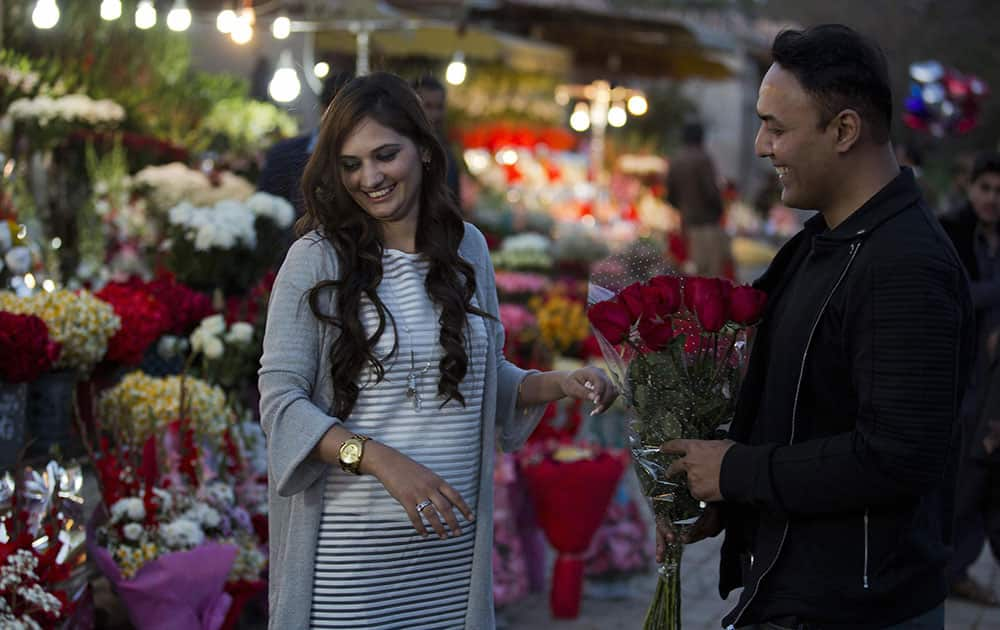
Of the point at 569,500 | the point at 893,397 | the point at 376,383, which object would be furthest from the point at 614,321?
the point at 569,500

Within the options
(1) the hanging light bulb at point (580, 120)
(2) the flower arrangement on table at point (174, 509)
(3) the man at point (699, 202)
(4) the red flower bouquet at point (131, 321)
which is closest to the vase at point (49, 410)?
(2) the flower arrangement on table at point (174, 509)

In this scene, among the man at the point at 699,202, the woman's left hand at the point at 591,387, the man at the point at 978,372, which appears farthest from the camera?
the man at the point at 699,202

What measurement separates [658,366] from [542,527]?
10.3ft

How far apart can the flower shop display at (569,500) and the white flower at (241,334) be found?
50.2 inches

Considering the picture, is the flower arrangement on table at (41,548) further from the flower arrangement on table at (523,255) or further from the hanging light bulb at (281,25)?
the flower arrangement on table at (523,255)

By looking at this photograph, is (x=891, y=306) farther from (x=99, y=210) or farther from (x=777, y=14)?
(x=777, y=14)

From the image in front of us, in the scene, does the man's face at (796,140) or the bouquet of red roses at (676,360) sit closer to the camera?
the man's face at (796,140)

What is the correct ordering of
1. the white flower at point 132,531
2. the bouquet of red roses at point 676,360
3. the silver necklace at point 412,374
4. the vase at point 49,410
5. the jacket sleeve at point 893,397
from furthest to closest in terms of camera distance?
1. the vase at point 49,410
2. the white flower at point 132,531
3. the silver necklace at point 412,374
4. the bouquet of red roses at point 676,360
5. the jacket sleeve at point 893,397

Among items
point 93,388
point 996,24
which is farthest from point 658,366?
point 996,24

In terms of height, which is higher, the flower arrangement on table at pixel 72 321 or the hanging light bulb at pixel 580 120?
the hanging light bulb at pixel 580 120

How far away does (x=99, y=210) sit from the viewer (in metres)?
6.86

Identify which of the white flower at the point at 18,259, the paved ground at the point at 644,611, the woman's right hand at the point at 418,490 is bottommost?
the paved ground at the point at 644,611

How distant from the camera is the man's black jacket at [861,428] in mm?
2178

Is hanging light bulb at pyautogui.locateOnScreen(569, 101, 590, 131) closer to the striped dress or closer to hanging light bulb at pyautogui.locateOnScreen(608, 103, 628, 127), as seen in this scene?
hanging light bulb at pyautogui.locateOnScreen(608, 103, 628, 127)
